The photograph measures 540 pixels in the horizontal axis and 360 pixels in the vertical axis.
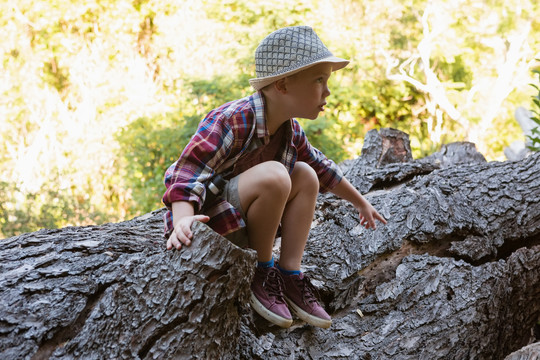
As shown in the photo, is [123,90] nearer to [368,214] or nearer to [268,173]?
[368,214]

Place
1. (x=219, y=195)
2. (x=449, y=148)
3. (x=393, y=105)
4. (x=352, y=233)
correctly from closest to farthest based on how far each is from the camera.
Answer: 1. (x=219, y=195)
2. (x=352, y=233)
3. (x=449, y=148)
4. (x=393, y=105)

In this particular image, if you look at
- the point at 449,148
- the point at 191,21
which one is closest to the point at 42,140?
the point at 191,21

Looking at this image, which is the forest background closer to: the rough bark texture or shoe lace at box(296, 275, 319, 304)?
the rough bark texture

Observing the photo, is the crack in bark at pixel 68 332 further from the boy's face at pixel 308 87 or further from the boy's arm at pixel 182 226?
the boy's face at pixel 308 87

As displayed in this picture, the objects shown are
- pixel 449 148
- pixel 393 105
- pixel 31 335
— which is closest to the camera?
pixel 31 335

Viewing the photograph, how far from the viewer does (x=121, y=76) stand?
8.06 metres

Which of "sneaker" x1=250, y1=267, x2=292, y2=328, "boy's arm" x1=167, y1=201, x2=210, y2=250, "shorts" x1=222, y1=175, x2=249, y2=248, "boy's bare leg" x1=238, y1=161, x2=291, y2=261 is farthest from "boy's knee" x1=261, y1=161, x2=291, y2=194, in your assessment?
"sneaker" x1=250, y1=267, x2=292, y2=328

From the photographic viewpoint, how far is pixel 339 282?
2.21 m

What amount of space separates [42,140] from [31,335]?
276 inches

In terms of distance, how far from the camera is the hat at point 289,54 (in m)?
1.83

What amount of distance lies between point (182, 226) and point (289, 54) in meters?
0.66

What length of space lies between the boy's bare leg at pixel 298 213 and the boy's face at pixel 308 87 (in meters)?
0.23

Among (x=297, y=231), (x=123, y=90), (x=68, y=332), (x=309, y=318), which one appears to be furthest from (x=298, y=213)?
(x=123, y=90)

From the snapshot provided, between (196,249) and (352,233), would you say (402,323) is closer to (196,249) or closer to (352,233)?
(352,233)
